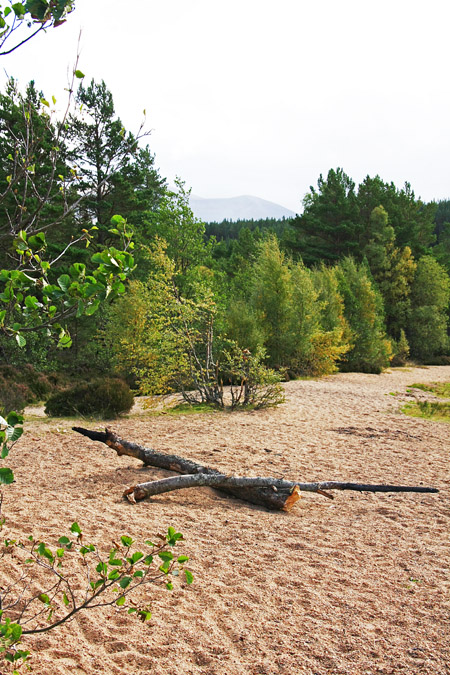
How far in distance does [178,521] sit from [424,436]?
534 cm

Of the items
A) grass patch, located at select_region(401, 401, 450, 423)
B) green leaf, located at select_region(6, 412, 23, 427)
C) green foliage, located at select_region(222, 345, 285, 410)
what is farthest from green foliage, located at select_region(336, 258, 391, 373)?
green leaf, located at select_region(6, 412, 23, 427)

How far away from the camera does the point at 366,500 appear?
16.3 feet

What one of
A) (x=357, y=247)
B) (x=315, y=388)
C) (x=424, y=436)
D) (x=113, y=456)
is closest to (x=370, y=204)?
(x=357, y=247)

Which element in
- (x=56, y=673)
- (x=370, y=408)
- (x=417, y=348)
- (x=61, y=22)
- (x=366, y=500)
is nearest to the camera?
(x=61, y=22)

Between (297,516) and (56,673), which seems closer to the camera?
(56,673)

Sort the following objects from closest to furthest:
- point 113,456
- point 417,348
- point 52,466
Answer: point 52,466 → point 113,456 → point 417,348

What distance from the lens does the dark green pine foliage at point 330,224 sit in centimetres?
3203

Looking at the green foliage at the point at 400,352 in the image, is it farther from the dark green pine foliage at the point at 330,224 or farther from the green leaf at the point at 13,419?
Answer: the green leaf at the point at 13,419

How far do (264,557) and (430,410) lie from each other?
789cm

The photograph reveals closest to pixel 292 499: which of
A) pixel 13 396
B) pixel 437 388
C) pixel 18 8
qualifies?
pixel 18 8

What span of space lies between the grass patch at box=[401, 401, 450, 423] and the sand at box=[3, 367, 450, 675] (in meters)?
2.78

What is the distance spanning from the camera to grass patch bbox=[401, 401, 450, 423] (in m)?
9.80

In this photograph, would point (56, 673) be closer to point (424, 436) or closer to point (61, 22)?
point (61, 22)

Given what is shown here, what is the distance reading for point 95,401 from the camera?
364 inches
